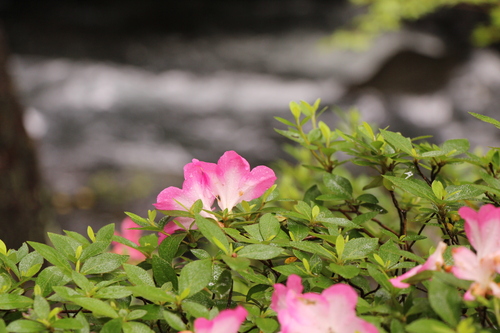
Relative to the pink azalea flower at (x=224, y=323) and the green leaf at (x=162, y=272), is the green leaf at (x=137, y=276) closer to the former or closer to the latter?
the green leaf at (x=162, y=272)

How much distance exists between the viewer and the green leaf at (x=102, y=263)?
1.94 feet

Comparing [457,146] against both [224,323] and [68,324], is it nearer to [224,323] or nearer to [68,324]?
[224,323]

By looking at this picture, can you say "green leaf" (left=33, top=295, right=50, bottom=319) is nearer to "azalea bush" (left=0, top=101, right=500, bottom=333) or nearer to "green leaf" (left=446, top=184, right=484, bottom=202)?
"azalea bush" (left=0, top=101, right=500, bottom=333)

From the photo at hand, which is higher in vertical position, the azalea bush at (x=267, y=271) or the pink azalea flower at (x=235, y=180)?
the pink azalea flower at (x=235, y=180)

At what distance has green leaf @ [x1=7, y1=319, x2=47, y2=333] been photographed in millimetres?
470

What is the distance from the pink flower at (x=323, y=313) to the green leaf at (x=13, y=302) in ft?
1.08

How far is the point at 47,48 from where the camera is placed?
823 cm

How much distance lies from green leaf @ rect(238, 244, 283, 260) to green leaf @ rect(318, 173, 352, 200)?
27 centimetres

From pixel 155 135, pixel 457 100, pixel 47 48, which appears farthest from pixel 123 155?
pixel 457 100

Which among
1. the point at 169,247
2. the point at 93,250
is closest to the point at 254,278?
the point at 169,247

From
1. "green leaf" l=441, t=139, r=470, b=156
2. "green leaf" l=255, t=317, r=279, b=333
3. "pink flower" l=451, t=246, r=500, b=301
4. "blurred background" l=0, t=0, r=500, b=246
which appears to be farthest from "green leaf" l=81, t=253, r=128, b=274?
"blurred background" l=0, t=0, r=500, b=246

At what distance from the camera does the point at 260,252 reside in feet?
1.77

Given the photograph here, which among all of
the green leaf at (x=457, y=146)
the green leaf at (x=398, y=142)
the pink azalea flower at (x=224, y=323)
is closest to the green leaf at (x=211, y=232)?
the pink azalea flower at (x=224, y=323)

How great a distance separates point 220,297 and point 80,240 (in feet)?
0.84
